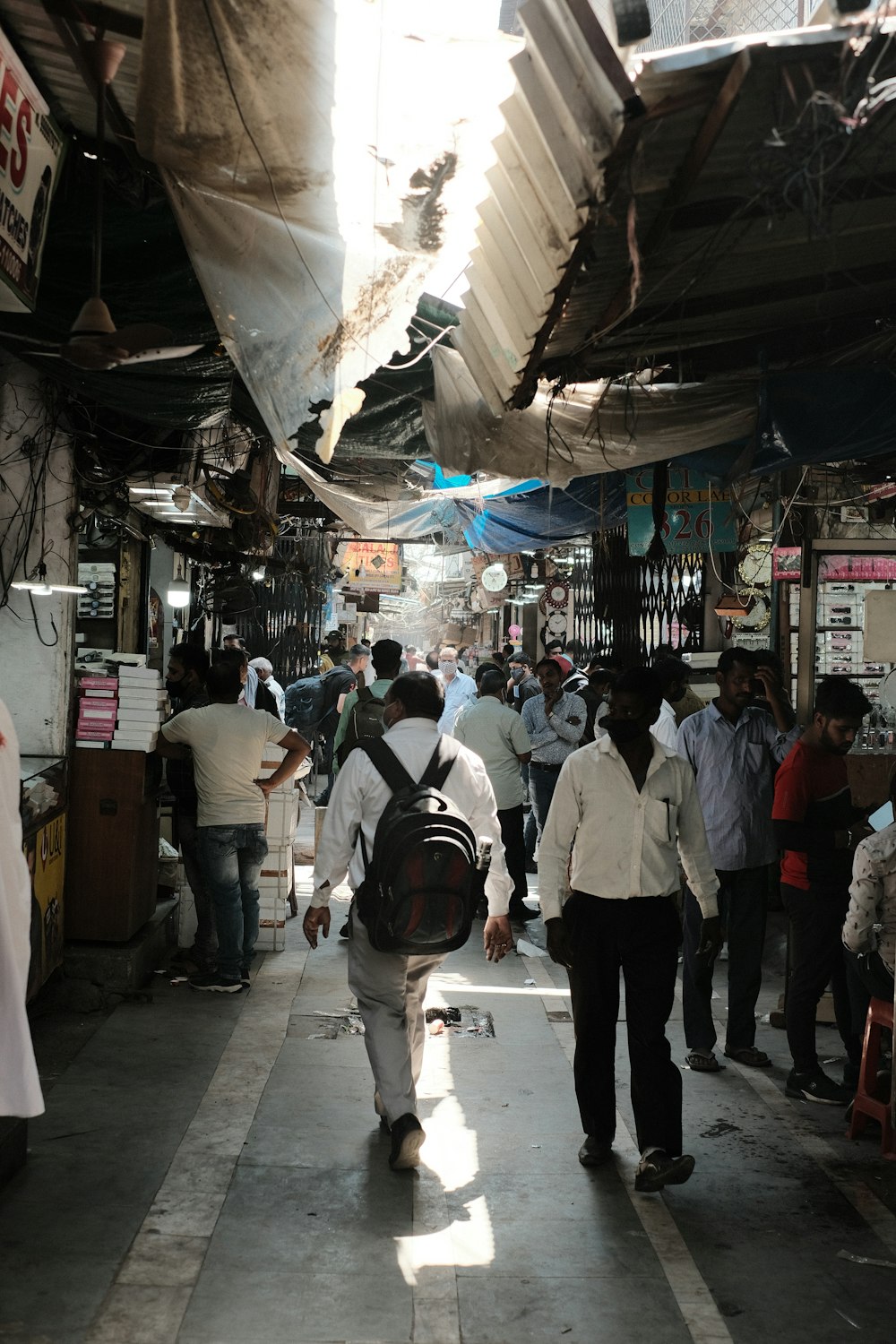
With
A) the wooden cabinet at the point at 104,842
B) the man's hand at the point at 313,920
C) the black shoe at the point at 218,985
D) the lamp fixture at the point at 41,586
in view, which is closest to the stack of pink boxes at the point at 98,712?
the wooden cabinet at the point at 104,842

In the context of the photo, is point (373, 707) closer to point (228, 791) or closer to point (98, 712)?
point (228, 791)

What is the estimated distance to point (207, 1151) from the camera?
5527mm

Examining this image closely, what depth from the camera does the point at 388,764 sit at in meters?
5.65

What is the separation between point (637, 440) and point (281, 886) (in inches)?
168

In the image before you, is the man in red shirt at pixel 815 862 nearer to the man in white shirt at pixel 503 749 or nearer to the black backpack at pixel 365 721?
the black backpack at pixel 365 721

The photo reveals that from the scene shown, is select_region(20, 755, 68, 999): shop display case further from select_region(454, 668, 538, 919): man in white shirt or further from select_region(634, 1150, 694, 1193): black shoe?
select_region(454, 668, 538, 919): man in white shirt

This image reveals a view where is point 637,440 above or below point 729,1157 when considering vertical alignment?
above

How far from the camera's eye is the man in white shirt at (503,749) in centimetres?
1109

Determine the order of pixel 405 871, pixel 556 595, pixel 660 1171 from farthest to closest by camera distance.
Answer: pixel 556 595, pixel 405 871, pixel 660 1171

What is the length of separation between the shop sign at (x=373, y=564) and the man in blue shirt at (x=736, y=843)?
19749mm

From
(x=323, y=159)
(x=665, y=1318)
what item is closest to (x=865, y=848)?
(x=665, y=1318)

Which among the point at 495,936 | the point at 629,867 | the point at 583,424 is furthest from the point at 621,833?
the point at 583,424

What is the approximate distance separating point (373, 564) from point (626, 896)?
21892 mm

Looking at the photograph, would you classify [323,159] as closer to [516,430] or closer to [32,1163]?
[516,430]
